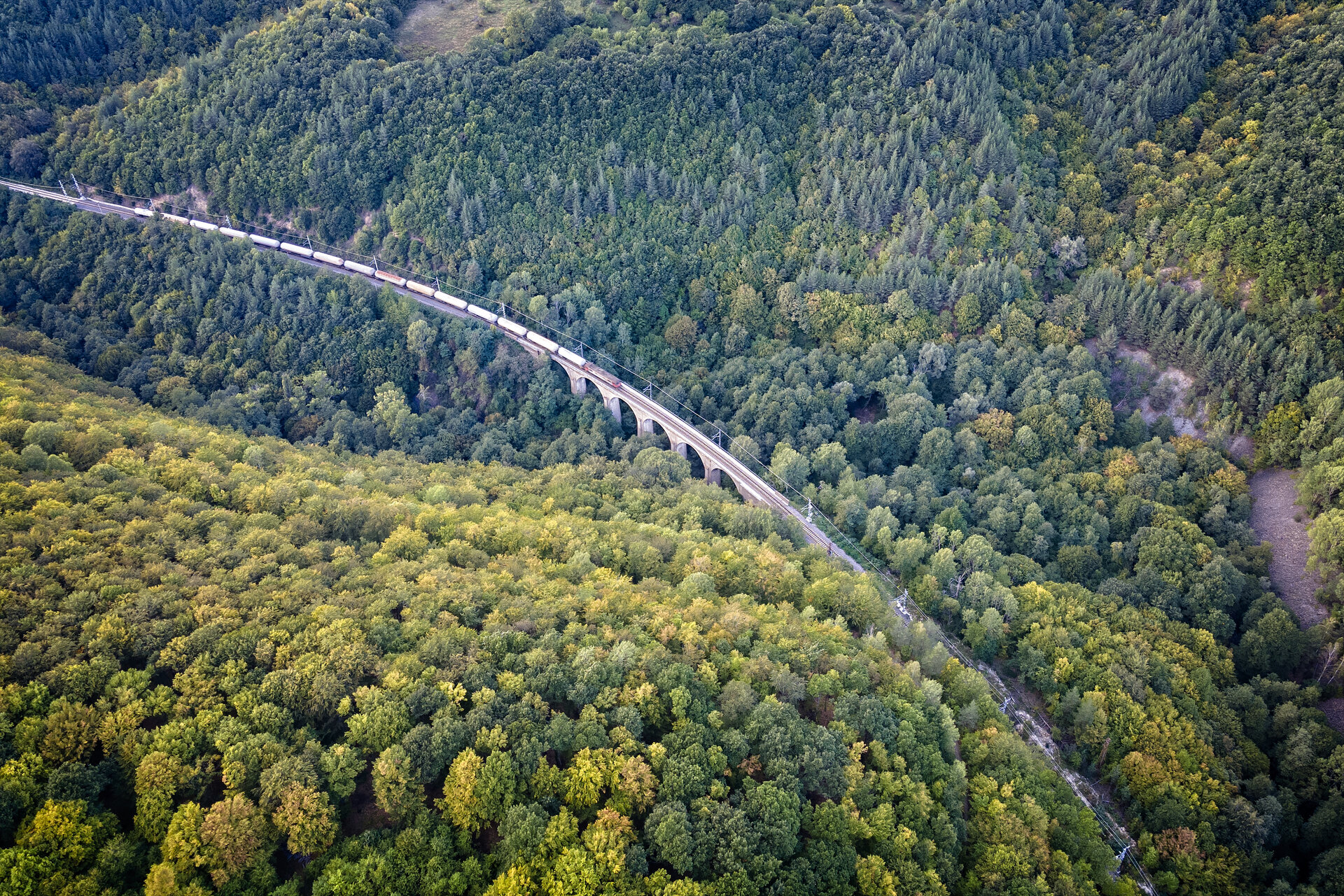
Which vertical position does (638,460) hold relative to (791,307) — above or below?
below

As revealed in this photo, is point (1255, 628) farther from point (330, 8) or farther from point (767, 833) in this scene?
point (330, 8)

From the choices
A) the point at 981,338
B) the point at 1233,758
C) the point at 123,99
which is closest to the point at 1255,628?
the point at 1233,758

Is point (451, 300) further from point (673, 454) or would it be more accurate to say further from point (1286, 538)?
point (1286, 538)

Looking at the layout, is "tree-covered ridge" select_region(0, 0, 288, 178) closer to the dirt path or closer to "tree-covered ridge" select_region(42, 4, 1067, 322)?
"tree-covered ridge" select_region(42, 4, 1067, 322)

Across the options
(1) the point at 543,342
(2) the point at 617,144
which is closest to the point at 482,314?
(1) the point at 543,342

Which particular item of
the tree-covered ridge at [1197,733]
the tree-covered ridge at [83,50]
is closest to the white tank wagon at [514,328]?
the tree-covered ridge at [1197,733]
